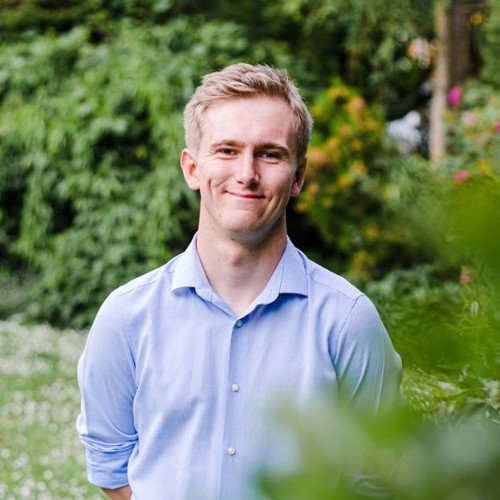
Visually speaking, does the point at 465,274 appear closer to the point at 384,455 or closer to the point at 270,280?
the point at 384,455

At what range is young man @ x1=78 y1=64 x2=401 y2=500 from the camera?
5.56 feet

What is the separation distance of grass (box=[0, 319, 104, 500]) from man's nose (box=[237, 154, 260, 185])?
3553 mm

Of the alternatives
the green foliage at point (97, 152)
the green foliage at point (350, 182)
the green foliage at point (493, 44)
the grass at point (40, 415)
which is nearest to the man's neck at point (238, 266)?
the grass at point (40, 415)

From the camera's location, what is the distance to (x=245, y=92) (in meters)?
1.72

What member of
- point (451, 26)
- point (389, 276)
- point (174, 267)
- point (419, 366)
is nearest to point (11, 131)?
point (389, 276)

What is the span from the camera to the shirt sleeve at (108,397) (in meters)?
1.80

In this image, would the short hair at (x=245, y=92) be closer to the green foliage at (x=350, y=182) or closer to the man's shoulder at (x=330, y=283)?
the man's shoulder at (x=330, y=283)

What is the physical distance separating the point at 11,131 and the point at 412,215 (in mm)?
8454

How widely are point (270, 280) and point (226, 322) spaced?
12cm

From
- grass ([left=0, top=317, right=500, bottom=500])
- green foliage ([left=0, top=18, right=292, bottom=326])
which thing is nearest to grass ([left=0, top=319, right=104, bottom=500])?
grass ([left=0, top=317, right=500, bottom=500])

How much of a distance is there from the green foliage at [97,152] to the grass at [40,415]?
638 millimetres

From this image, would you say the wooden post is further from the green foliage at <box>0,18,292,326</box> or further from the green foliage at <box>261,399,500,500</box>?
the green foliage at <box>261,399,500,500</box>

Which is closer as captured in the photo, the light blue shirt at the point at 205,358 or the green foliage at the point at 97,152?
the light blue shirt at the point at 205,358

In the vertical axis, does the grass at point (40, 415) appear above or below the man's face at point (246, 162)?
below
